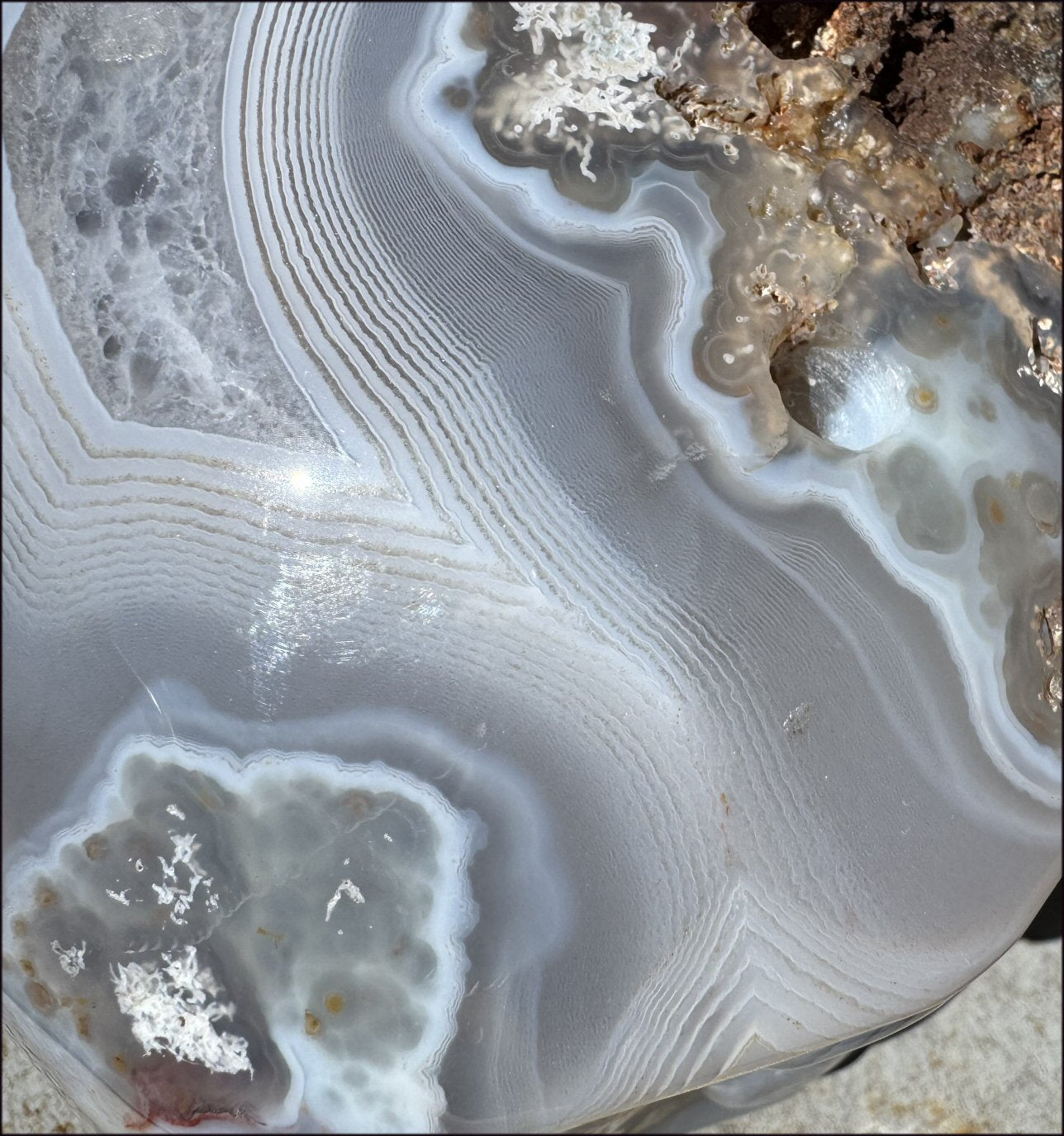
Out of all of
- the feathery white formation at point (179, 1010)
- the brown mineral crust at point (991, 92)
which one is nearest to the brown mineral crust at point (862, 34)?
the brown mineral crust at point (991, 92)

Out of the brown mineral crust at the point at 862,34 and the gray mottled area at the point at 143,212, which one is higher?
the brown mineral crust at the point at 862,34

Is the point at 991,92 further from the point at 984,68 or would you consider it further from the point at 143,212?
the point at 143,212

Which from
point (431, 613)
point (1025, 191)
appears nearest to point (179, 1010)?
point (431, 613)

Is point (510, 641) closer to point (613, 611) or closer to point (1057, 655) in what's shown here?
point (613, 611)

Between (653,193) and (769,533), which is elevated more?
(653,193)

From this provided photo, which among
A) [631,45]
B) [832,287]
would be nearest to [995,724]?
[832,287]

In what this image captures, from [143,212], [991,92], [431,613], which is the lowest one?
[431,613]

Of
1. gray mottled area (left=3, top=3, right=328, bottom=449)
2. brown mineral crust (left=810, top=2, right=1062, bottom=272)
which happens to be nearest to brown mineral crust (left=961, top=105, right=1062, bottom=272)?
brown mineral crust (left=810, top=2, right=1062, bottom=272)

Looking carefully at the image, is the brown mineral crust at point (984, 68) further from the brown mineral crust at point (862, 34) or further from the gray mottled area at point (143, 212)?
the gray mottled area at point (143, 212)
